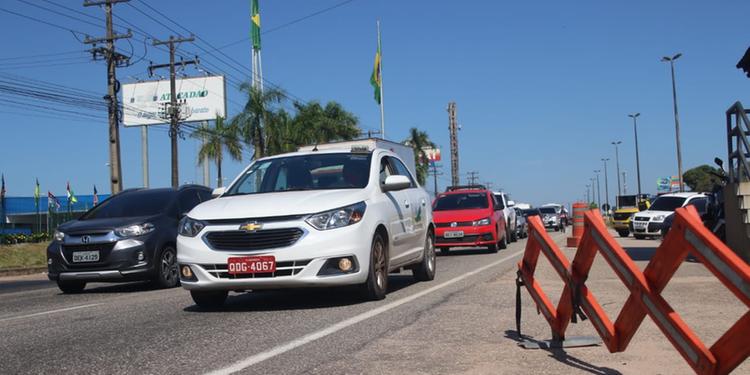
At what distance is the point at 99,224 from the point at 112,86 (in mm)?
24312

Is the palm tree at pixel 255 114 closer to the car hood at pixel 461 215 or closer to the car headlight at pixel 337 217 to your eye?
the car hood at pixel 461 215

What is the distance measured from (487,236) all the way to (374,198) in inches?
443

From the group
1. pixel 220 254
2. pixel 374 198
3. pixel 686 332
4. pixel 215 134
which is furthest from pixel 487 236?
pixel 215 134

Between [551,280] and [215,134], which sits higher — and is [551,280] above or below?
below

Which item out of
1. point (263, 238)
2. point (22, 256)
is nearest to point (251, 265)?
point (263, 238)

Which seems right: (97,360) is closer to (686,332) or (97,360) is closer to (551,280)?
(686,332)

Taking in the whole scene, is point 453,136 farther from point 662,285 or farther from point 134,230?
point 662,285

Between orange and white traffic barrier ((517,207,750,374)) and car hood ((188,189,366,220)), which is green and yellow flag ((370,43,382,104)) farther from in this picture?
orange and white traffic barrier ((517,207,750,374))

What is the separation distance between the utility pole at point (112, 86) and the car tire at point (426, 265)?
24.1m

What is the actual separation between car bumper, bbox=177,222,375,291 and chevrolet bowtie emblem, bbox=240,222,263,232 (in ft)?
0.29

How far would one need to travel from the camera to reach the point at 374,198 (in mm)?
8430

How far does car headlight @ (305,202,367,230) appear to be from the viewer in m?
7.55

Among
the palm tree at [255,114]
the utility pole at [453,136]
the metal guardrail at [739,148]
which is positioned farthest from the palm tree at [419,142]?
the metal guardrail at [739,148]

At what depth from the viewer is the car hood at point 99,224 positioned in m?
11.5
